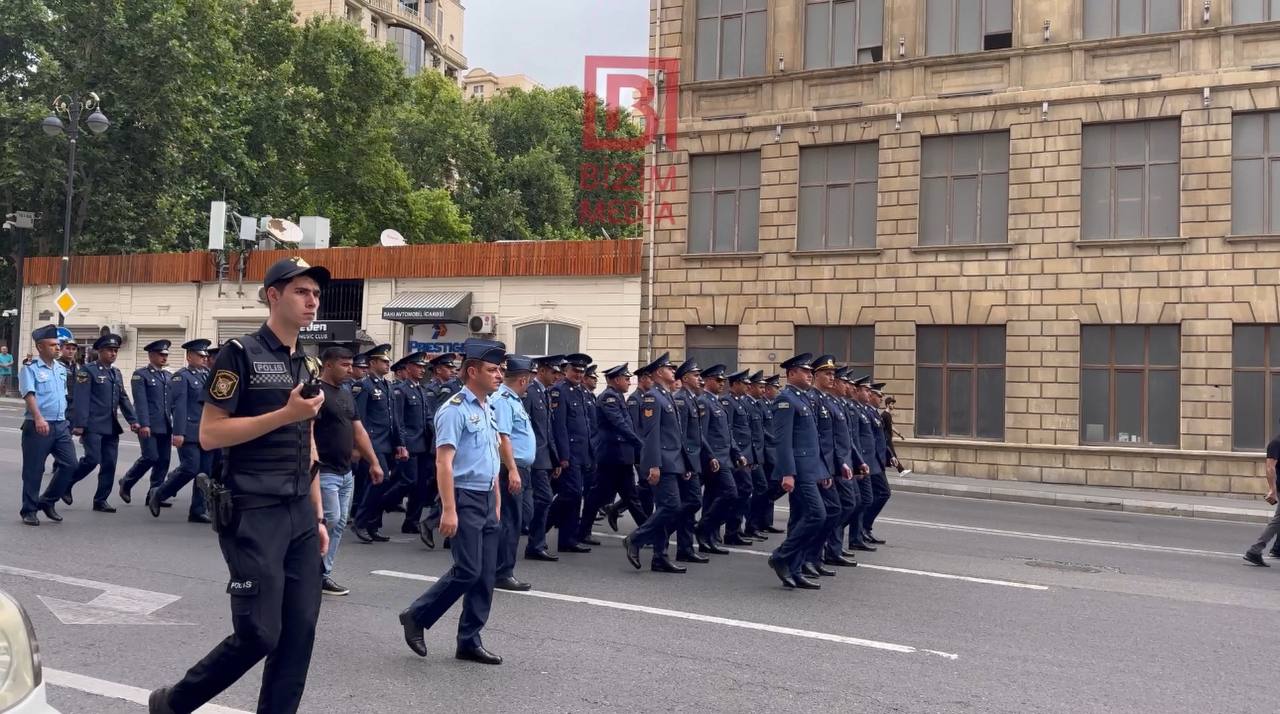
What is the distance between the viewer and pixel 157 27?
36.2 metres

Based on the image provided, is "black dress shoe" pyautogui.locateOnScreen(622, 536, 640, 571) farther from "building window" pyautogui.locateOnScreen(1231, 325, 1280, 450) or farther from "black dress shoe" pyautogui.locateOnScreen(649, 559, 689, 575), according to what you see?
"building window" pyautogui.locateOnScreen(1231, 325, 1280, 450)

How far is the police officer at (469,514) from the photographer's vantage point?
6402mm

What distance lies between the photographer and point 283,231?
3278cm

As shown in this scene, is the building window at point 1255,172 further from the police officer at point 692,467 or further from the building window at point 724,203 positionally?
the police officer at point 692,467

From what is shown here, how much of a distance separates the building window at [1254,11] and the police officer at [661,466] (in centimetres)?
1658

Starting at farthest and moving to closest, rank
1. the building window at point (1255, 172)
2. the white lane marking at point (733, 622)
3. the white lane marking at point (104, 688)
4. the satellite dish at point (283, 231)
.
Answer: the satellite dish at point (283, 231) < the building window at point (1255, 172) < the white lane marking at point (733, 622) < the white lane marking at point (104, 688)

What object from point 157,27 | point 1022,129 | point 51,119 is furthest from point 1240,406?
point 157,27

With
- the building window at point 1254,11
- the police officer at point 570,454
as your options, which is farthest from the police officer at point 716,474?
the building window at point 1254,11

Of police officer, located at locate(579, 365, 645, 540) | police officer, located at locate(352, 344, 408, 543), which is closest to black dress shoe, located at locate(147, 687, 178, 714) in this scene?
police officer, located at locate(352, 344, 408, 543)

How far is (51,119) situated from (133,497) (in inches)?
688

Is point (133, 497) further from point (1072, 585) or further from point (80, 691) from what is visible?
point (1072, 585)

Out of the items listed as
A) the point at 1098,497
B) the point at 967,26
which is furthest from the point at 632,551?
the point at 967,26

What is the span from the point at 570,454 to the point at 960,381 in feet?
46.2

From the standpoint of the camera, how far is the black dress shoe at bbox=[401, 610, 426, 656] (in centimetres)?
657
